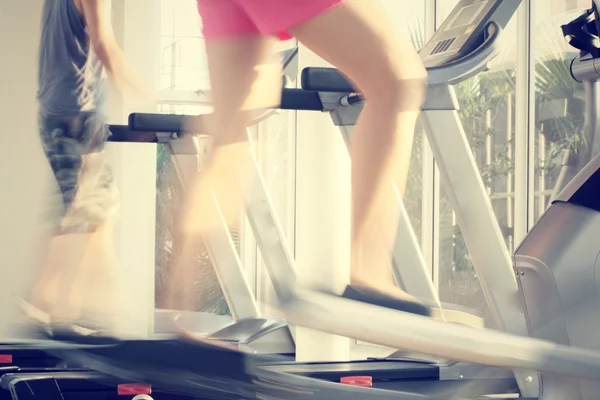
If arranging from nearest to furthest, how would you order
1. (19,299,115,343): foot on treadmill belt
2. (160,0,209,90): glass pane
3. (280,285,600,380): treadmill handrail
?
(280,285,600,380): treadmill handrail, (19,299,115,343): foot on treadmill belt, (160,0,209,90): glass pane

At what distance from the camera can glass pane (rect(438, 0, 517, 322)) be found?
317cm

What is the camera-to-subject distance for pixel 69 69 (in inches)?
80.2

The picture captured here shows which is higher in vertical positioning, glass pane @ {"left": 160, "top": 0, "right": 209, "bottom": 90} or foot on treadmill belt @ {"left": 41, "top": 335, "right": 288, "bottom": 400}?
glass pane @ {"left": 160, "top": 0, "right": 209, "bottom": 90}

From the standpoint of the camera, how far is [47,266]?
2105 millimetres

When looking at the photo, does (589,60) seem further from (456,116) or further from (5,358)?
(5,358)

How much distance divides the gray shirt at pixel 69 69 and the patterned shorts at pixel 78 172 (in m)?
0.04

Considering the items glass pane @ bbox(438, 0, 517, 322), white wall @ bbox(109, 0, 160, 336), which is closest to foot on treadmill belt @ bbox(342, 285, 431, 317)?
glass pane @ bbox(438, 0, 517, 322)

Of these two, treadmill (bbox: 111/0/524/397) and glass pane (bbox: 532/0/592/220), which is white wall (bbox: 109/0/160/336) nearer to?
glass pane (bbox: 532/0/592/220)

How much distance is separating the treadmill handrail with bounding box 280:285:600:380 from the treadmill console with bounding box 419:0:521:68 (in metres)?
0.53

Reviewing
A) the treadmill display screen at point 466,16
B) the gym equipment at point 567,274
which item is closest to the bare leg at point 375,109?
the gym equipment at point 567,274

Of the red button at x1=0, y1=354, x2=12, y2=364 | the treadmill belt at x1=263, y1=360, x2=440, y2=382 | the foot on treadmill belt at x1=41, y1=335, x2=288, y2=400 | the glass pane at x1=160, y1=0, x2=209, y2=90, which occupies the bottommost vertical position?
the red button at x1=0, y1=354, x2=12, y2=364

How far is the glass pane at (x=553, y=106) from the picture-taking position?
304 centimetres

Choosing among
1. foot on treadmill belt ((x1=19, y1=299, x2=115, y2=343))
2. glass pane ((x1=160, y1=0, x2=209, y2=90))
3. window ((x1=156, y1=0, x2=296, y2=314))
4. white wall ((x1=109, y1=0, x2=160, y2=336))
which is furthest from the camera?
glass pane ((x1=160, y1=0, x2=209, y2=90))

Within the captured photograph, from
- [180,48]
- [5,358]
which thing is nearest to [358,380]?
[5,358]
